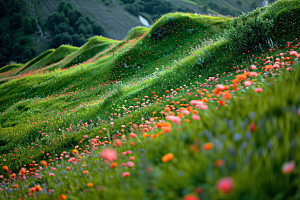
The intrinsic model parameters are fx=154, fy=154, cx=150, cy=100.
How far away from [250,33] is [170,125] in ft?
30.1

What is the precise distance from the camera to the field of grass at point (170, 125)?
1344 mm

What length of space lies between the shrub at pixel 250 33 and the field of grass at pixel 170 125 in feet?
1.56

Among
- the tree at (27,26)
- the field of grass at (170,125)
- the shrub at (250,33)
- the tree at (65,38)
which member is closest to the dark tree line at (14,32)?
the tree at (27,26)

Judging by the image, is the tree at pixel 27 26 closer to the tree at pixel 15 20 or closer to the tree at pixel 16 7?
the tree at pixel 15 20

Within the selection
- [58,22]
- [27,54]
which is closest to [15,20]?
[58,22]

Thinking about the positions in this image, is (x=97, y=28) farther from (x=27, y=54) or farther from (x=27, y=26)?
(x=27, y=54)

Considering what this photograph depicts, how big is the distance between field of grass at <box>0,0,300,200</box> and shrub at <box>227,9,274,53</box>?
48 centimetres

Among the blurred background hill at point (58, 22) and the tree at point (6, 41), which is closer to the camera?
the tree at point (6, 41)

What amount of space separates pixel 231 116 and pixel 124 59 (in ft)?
55.3

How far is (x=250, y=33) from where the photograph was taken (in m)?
8.57

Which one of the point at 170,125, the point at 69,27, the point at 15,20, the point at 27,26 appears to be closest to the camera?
the point at 170,125

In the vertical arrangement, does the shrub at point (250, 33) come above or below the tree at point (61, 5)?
below

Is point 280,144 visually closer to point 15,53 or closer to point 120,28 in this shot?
point 15,53

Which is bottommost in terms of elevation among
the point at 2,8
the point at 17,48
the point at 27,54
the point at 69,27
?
the point at 27,54
